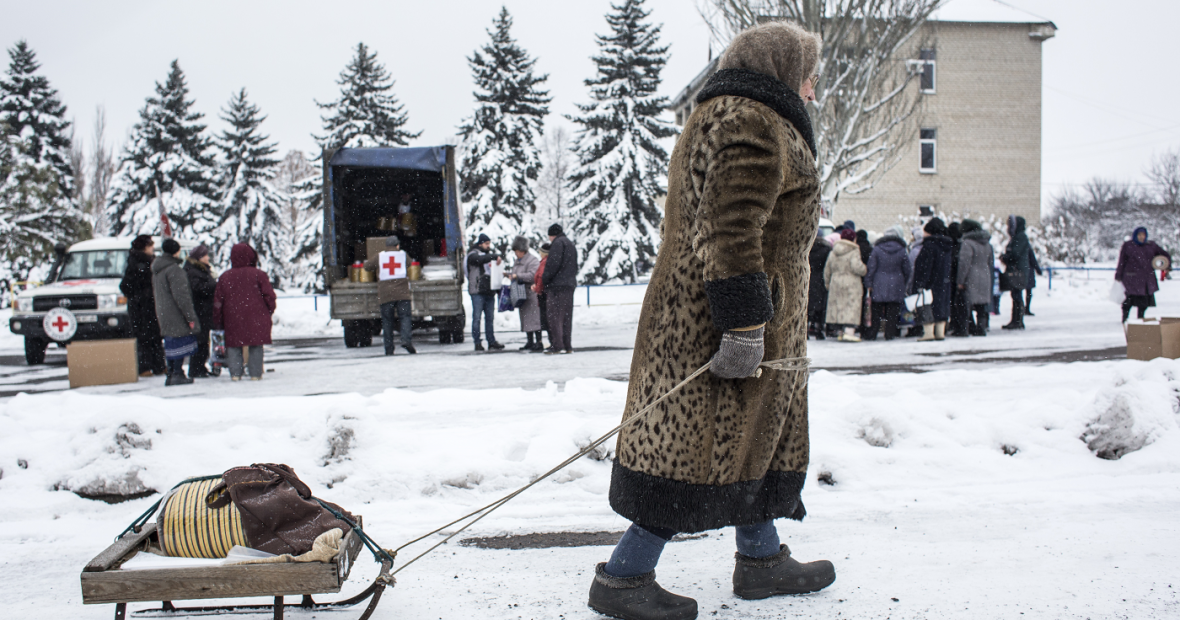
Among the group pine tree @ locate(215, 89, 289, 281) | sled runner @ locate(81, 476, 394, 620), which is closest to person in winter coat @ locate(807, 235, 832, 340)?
sled runner @ locate(81, 476, 394, 620)

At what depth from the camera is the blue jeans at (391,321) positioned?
12.2 meters

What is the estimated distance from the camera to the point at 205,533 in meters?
2.65

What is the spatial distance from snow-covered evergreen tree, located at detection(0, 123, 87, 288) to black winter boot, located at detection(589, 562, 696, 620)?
2981cm

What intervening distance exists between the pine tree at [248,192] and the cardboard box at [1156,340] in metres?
38.0

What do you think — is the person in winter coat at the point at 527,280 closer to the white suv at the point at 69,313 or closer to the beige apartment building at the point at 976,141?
the white suv at the point at 69,313

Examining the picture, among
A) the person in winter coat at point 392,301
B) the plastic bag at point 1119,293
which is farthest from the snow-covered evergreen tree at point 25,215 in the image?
the plastic bag at point 1119,293

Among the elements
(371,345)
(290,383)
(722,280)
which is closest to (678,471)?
(722,280)

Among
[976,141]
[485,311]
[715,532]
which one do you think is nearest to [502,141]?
[976,141]

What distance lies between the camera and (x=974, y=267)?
12.2 meters

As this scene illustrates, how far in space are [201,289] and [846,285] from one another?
361 inches

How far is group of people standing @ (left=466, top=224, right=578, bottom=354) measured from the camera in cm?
1116

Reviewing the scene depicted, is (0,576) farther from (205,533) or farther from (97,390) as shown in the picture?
(97,390)

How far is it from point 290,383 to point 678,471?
311 inches

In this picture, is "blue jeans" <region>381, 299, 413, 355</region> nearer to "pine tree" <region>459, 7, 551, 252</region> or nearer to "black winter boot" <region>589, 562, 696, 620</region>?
"black winter boot" <region>589, 562, 696, 620</region>
